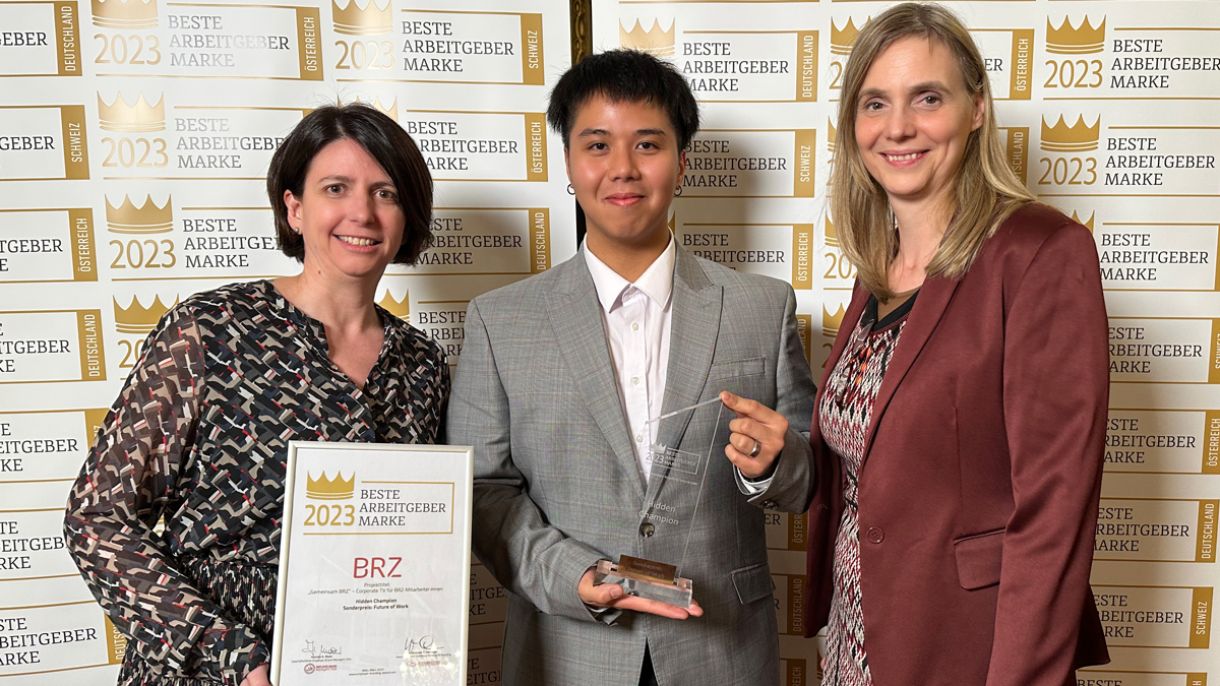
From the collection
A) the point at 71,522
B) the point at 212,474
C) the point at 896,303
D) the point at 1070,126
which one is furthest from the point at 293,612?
the point at 1070,126

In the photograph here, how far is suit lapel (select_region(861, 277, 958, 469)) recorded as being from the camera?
1.24 meters

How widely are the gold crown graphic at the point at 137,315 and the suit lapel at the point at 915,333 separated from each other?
1.86 m

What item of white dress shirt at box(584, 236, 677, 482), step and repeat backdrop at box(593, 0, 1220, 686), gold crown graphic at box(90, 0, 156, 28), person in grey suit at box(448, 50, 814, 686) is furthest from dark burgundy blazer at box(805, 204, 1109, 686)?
gold crown graphic at box(90, 0, 156, 28)

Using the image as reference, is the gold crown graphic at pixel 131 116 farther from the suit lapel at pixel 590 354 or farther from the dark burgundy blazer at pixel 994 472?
the dark burgundy blazer at pixel 994 472

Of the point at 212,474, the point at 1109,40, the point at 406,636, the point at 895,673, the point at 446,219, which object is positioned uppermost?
the point at 1109,40

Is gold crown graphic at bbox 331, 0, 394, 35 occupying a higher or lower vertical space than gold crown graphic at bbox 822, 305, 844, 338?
higher

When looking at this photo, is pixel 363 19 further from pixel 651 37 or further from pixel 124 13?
pixel 651 37

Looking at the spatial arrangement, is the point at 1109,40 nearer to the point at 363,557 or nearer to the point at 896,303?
the point at 896,303

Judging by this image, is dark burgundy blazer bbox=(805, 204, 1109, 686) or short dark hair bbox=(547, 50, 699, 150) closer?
dark burgundy blazer bbox=(805, 204, 1109, 686)

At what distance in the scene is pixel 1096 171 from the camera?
214 cm

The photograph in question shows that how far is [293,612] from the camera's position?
1.17m

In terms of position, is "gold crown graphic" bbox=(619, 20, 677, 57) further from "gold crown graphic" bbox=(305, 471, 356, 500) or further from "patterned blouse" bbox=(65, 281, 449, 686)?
"gold crown graphic" bbox=(305, 471, 356, 500)

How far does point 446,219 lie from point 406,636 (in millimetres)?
1275

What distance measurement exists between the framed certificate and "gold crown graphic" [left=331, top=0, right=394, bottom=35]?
1.38 meters
